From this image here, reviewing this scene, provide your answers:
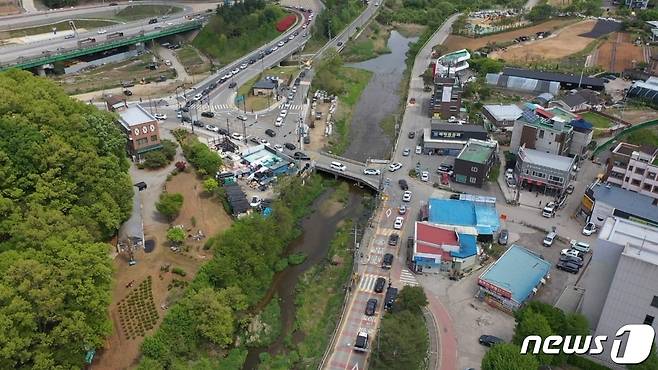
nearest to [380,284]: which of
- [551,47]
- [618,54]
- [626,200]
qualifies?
[626,200]

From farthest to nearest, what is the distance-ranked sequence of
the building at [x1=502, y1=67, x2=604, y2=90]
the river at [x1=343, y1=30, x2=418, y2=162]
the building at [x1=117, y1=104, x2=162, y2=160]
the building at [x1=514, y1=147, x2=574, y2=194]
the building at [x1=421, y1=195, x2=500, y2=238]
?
1. the building at [x1=502, y1=67, x2=604, y2=90]
2. the river at [x1=343, y1=30, x2=418, y2=162]
3. the building at [x1=117, y1=104, x2=162, y2=160]
4. the building at [x1=514, y1=147, x2=574, y2=194]
5. the building at [x1=421, y1=195, x2=500, y2=238]

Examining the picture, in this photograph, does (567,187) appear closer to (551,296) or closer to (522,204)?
(522,204)

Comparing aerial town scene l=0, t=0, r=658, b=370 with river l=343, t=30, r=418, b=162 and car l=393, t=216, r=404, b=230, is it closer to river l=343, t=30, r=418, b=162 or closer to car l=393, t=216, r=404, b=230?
river l=343, t=30, r=418, b=162

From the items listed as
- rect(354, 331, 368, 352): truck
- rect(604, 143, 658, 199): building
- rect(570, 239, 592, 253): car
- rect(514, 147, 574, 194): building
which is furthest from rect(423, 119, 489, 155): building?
rect(354, 331, 368, 352): truck

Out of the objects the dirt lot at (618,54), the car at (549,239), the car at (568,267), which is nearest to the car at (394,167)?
the car at (549,239)

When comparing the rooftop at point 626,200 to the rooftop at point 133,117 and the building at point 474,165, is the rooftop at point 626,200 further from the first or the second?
the rooftop at point 133,117

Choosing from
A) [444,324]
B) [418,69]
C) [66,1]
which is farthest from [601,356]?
[66,1]
